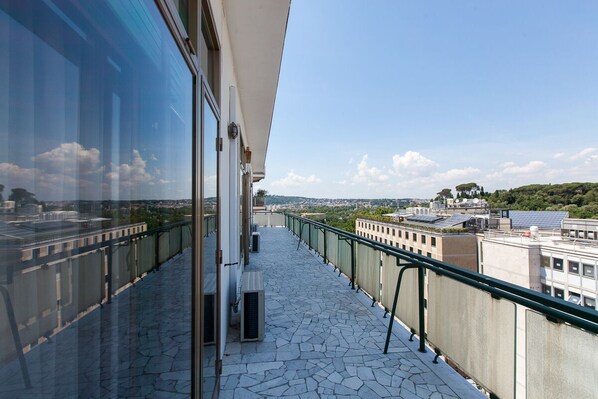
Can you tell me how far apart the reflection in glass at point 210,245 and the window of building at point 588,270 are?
36.5ft

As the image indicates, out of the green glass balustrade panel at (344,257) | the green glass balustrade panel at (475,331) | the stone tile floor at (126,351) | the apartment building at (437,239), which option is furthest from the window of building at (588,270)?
the stone tile floor at (126,351)

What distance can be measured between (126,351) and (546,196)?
2574 inches

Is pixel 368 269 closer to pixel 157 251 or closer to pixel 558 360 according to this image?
pixel 558 360

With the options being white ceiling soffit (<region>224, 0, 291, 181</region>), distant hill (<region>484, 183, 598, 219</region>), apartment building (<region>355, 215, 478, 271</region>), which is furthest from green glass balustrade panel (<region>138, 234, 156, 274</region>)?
distant hill (<region>484, 183, 598, 219</region>)

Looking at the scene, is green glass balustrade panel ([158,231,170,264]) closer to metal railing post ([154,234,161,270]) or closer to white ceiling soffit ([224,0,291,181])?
metal railing post ([154,234,161,270])

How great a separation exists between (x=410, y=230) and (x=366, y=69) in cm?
1192

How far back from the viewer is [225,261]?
124 inches

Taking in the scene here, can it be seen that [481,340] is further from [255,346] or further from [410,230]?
[410,230]

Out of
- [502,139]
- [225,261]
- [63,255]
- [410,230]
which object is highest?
[502,139]

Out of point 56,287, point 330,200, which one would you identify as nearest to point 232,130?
point 56,287

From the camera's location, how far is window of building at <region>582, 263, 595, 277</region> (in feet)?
28.7

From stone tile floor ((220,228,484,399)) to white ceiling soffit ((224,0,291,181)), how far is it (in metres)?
3.27

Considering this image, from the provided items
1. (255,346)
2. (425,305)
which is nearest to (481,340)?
(425,305)

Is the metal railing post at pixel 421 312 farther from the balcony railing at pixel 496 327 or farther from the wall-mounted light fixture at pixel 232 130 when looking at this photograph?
the wall-mounted light fixture at pixel 232 130
